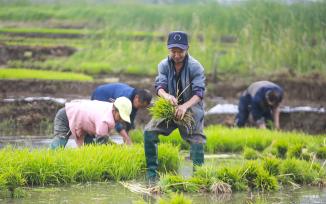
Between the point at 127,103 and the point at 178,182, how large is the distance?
70.2 inches

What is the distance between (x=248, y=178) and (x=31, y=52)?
55.4 feet

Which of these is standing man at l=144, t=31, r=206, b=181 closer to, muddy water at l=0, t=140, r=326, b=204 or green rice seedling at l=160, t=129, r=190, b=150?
muddy water at l=0, t=140, r=326, b=204

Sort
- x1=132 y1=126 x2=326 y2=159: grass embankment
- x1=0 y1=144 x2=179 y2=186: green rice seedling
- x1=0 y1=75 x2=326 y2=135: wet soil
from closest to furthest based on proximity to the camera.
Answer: x1=0 y1=144 x2=179 y2=186: green rice seedling
x1=132 y1=126 x2=326 y2=159: grass embankment
x1=0 y1=75 x2=326 y2=135: wet soil

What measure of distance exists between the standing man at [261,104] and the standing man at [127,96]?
159 inches

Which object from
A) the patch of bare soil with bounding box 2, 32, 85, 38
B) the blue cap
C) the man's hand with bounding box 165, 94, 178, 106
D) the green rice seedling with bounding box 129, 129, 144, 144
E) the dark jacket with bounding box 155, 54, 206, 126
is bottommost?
the green rice seedling with bounding box 129, 129, 144, 144

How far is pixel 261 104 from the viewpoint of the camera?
14148mm

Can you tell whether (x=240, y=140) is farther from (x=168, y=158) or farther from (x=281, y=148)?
(x=168, y=158)

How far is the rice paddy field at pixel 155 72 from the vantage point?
763cm

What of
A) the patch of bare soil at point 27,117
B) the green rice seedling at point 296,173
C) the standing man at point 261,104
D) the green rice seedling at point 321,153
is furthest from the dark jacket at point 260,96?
the green rice seedling at point 296,173

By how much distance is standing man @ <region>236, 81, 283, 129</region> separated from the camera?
13845 millimetres

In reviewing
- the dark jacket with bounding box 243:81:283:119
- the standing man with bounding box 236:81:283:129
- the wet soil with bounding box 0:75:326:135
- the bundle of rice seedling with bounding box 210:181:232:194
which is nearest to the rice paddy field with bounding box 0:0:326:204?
the bundle of rice seedling with bounding box 210:181:232:194

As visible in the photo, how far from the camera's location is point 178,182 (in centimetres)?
753

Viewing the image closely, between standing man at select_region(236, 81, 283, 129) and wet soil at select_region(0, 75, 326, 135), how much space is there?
2.54ft

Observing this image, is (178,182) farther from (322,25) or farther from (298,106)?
(322,25)
